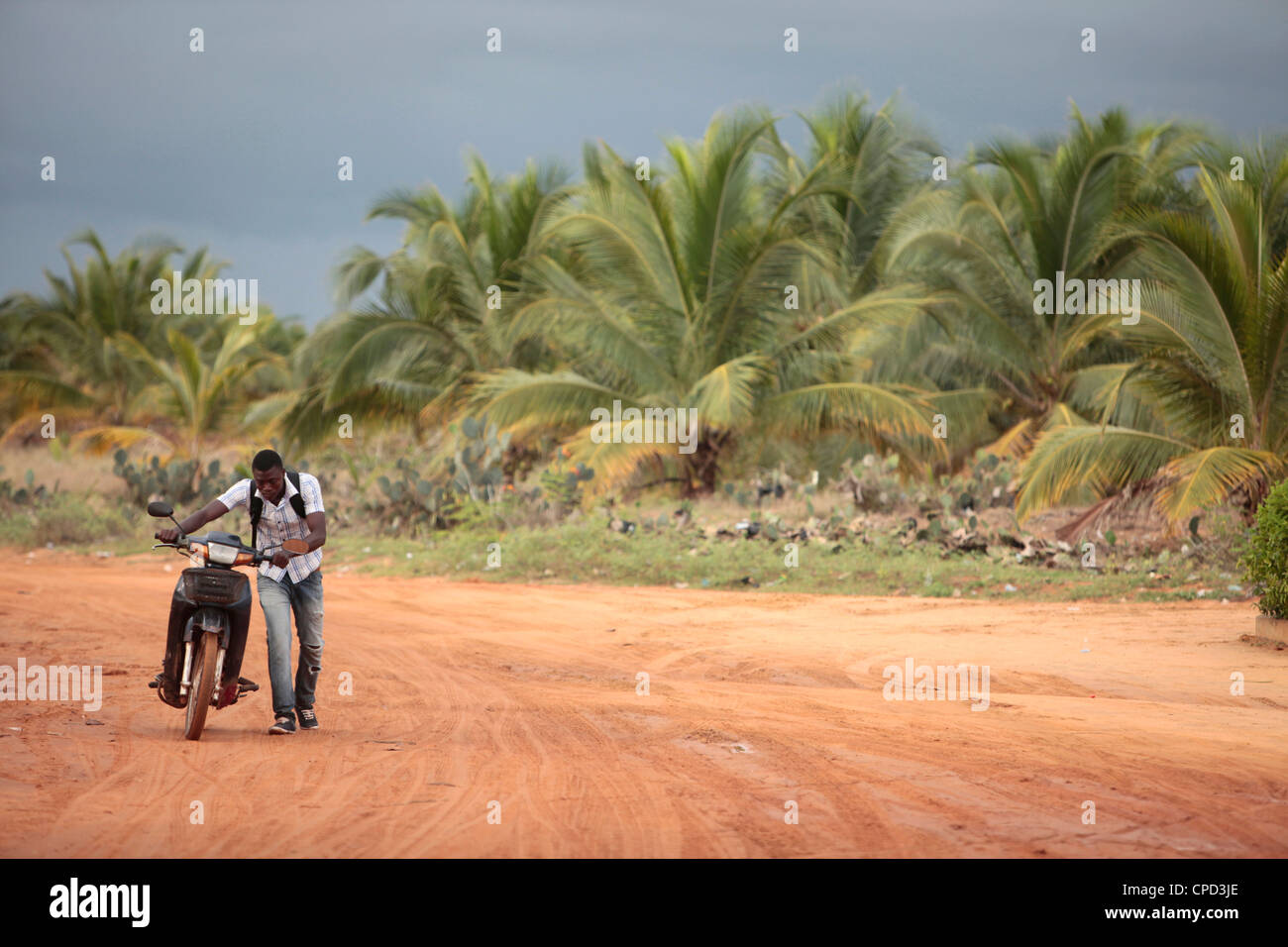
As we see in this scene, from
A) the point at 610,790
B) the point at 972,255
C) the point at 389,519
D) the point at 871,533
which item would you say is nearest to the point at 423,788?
the point at 610,790

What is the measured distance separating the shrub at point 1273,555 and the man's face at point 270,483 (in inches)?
305

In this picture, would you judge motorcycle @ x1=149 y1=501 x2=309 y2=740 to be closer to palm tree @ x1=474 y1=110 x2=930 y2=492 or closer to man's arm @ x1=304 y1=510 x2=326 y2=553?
man's arm @ x1=304 y1=510 x2=326 y2=553

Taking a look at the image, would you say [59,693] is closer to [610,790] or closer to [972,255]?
[610,790]

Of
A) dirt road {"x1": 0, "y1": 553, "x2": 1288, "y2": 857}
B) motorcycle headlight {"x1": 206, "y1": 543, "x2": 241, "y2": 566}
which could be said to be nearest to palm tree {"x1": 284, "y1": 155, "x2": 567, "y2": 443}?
dirt road {"x1": 0, "y1": 553, "x2": 1288, "y2": 857}

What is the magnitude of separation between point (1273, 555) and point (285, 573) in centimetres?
773

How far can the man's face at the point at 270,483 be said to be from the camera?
6832 mm

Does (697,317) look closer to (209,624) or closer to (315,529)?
(315,529)

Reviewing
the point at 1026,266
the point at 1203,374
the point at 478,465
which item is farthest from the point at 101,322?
the point at 1203,374

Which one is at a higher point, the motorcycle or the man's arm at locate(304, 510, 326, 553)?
the man's arm at locate(304, 510, 326, 553)

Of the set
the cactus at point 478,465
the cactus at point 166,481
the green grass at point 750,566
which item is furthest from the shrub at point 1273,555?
the cactus at point 166,481

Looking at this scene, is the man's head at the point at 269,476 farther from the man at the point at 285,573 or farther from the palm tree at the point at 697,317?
the palm tree at the point at 697,317

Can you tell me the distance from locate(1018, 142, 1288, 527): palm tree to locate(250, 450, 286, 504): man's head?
9602mm

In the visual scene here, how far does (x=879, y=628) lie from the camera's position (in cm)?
1135

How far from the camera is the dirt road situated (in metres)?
5.04
